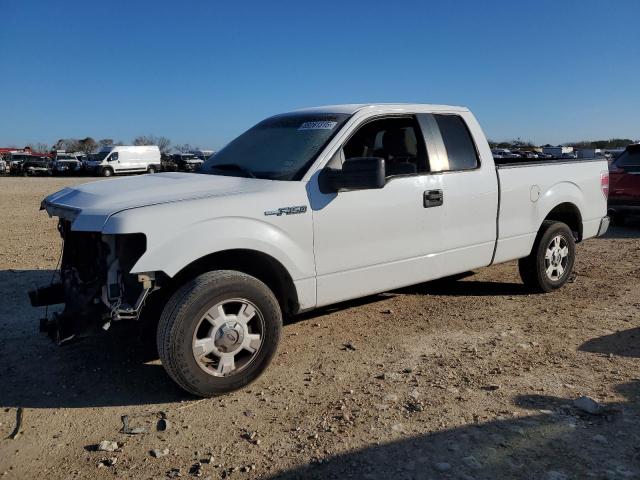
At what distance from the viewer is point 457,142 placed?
5105 millimetres

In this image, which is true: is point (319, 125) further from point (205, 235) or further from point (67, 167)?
point (67, 167)

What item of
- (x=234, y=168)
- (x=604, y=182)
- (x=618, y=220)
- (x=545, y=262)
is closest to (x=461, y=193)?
(x=545, y=262)

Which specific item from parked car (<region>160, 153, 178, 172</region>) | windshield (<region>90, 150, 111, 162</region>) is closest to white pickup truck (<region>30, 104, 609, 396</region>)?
windshield (<region>90, 150, 111, 162</region>)

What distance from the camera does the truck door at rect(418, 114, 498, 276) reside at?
4.84m

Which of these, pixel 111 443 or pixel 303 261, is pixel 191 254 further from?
pixel 111 443

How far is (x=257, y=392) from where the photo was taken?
372cm

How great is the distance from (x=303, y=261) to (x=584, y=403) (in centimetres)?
201

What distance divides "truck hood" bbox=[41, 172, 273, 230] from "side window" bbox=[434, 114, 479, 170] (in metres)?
1.86

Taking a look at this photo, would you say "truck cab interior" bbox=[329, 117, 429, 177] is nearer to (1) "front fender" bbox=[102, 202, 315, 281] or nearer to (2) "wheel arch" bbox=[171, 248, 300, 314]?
(1) "front fender" bbox=[102, 202, 315, 281]

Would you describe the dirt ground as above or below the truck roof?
below

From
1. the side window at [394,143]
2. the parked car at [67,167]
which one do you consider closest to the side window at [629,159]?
the side window at [394,143]

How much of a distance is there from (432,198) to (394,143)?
649 mm

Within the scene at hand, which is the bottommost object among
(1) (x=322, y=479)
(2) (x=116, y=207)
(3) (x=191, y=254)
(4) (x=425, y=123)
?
(1) (x=322, y=479)

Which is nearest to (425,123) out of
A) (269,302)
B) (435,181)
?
(435,181)
